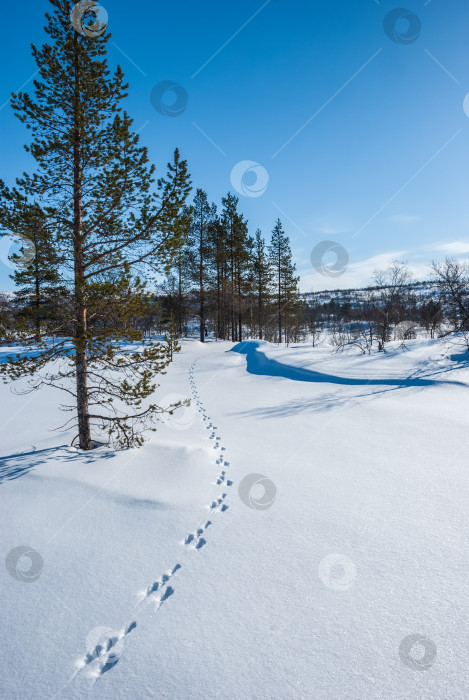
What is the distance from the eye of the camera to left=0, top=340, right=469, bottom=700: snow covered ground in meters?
1.91

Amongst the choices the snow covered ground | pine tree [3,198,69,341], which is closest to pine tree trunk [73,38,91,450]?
pine tree [3,198,69,341]

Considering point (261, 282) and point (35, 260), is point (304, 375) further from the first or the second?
point (261, 282)

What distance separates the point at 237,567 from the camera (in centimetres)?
278

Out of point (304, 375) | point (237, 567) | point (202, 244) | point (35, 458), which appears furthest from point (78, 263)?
point (202, 244)

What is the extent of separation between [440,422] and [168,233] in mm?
6710

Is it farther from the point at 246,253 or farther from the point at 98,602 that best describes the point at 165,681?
the point at 246,253

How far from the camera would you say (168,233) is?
15.9ft

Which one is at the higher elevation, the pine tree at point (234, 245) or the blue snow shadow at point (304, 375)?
the pine tree at point (234, 245)

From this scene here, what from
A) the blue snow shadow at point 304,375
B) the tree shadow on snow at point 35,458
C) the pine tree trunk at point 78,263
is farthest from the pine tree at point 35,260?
the blue snow shadow at point 304,375

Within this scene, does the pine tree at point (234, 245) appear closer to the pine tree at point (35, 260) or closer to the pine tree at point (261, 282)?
the pine tree at point (261, 282)

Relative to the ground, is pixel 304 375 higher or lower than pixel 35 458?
lower

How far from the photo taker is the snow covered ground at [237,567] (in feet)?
6.27

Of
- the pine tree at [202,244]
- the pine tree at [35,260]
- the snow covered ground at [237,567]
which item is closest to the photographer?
the snow covered ground at [237,567]

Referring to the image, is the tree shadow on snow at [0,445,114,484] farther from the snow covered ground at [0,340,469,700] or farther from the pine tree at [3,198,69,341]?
the pine tree at [3,198,69,341]
